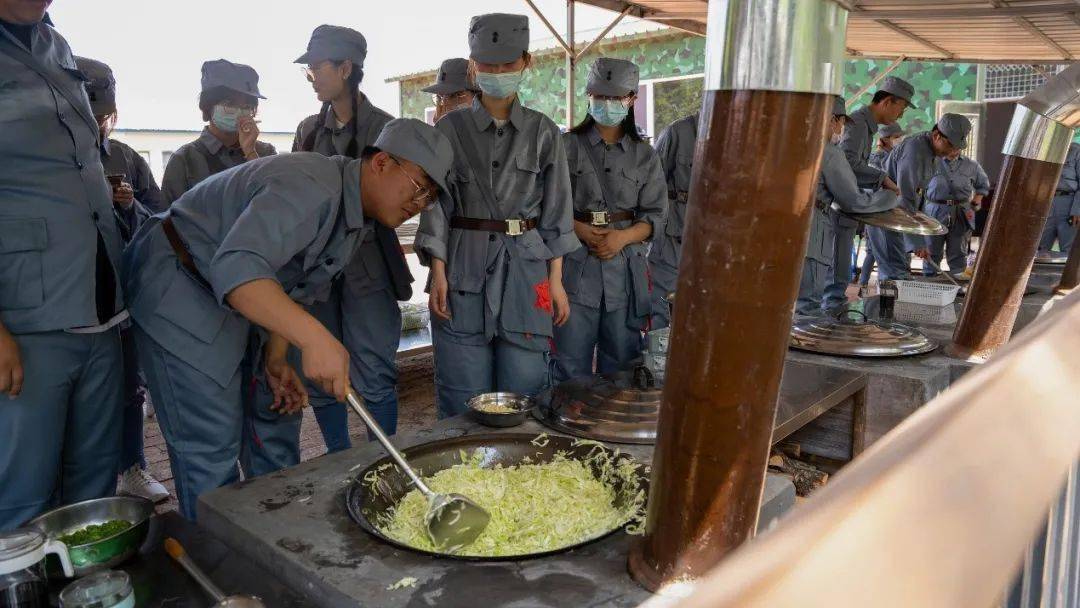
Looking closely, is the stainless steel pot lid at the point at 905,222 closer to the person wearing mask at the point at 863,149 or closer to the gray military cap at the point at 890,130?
the person wearing mask at the point at 863,149

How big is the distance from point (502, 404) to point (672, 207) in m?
2.80

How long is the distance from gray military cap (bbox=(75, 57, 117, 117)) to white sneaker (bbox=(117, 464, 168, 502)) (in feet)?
5.53

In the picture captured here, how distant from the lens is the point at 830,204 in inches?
217

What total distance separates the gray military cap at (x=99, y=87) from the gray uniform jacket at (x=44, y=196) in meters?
1.13

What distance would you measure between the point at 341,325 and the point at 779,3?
2.58 m

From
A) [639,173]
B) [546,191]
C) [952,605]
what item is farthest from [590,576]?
[639,173]

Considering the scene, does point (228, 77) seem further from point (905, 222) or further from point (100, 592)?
point (905, 222)

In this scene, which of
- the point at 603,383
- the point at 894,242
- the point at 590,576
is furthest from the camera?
the point at 894,242

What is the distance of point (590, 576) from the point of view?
54.6 inches

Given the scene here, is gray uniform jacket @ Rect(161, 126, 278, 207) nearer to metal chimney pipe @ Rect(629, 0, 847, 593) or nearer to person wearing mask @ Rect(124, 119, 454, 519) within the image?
person wearing mask @ Rect(124, 119, 454, 519)

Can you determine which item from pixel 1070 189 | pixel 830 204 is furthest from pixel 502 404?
pixel 1070 189

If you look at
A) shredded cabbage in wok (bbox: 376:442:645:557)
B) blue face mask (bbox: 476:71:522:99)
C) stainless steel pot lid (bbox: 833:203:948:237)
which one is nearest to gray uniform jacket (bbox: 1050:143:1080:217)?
stainless steel pot lid (bbox: 833:203:948:237)

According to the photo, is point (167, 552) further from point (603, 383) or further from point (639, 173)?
point (639, 173)

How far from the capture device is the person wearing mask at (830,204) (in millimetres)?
4582
